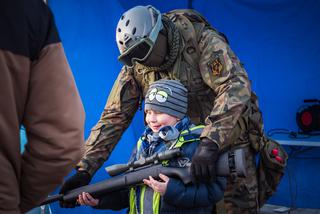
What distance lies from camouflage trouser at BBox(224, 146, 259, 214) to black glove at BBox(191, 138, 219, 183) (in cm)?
60

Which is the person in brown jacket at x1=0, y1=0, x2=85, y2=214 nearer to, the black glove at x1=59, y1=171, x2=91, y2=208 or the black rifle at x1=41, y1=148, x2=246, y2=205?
the black rifle at x1=41, y1=148, x2=246, y2=205

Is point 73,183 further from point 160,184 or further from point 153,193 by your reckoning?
point 160,184

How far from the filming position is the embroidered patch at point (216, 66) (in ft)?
8.87

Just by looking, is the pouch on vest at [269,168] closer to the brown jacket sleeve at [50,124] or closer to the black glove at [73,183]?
the black glove at [73,183]

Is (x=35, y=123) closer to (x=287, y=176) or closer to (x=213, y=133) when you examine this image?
(x=213, y=133)

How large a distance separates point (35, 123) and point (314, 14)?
3.70 meters

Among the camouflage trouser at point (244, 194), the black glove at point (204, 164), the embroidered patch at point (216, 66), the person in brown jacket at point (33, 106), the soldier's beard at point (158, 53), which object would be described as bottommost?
the camouflage trouser at point (244, 194)

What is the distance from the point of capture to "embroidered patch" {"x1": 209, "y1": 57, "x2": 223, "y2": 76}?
2.71m

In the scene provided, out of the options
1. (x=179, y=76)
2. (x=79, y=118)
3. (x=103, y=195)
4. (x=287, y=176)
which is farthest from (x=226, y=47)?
(x=287, y=176)

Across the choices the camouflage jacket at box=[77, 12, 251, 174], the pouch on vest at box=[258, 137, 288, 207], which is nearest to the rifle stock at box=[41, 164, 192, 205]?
the camouflage jacket at box=[77, 12, 251, 174]

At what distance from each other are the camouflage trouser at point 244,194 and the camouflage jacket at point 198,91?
18 cm

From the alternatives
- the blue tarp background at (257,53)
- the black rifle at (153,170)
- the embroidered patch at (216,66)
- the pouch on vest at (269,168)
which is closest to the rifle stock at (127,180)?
the black rifle at (153,170)

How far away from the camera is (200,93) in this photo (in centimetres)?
291

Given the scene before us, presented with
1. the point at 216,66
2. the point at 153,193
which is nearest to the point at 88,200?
the point at 153,193
